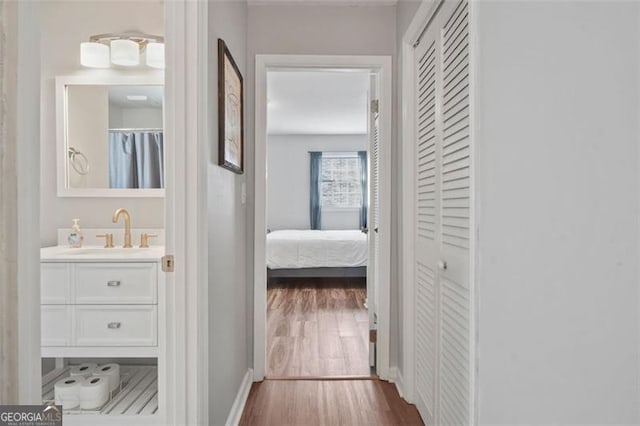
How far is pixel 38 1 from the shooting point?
73cm

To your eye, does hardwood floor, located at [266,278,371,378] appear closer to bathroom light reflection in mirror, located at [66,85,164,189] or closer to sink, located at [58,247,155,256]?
sink, located at [58,247,155,256]

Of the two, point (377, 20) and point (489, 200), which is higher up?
point (377, 20)

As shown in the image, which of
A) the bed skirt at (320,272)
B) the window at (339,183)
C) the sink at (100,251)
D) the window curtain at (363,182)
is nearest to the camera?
the sink at (100,251)

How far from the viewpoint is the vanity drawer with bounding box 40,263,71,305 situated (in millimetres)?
2053

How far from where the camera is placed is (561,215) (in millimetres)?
801

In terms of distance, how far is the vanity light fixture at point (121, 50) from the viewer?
99.4 inches

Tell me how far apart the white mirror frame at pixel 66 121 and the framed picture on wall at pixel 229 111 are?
738mm

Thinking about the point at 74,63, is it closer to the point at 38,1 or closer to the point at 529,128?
the point at 38,1

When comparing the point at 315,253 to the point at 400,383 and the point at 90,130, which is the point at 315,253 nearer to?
the point at 400,383

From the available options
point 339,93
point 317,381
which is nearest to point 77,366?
point 317,381

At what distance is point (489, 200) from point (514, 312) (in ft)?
0.84

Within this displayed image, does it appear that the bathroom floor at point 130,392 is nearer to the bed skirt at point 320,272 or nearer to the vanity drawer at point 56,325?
the vanity drawer at point 56,325

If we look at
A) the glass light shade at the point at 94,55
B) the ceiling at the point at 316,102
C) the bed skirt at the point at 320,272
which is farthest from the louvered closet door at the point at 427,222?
the bed skirt at the point at 320,272

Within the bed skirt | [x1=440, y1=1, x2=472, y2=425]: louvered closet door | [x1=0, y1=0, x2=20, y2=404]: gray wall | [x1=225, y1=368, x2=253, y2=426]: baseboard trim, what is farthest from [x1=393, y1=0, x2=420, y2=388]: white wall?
the bed skirt
